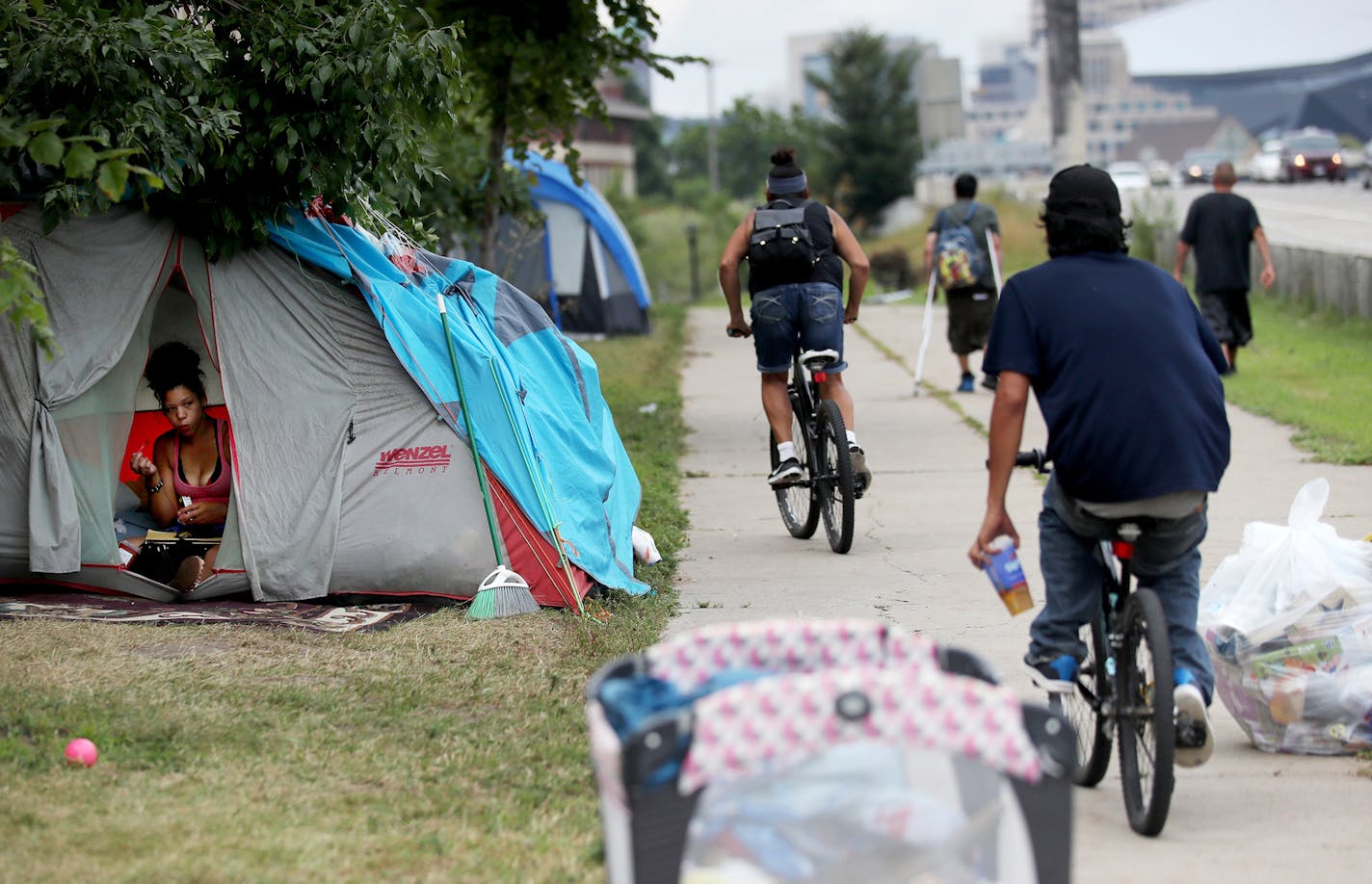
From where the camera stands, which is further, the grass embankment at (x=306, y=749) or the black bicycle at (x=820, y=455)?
the black bicycle at (x=820, y=455)

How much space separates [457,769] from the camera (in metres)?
4.46

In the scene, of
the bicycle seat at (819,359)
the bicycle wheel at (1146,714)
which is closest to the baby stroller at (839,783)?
the bicycle wheel at (1146,714)

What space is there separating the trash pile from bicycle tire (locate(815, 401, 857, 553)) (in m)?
2.69

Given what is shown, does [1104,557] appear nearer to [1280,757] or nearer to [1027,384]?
[1027,384]

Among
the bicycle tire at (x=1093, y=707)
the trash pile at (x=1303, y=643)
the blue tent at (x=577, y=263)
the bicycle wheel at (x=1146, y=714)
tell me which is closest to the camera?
the bicycle wheel at (x=1146, y=714)

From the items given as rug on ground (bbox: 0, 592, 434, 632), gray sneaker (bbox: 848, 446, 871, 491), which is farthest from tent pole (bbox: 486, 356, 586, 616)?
gray sneaker (bbox: 848, 446, 871, 491)

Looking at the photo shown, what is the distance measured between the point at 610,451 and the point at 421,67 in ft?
6.48

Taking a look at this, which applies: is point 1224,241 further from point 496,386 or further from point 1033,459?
point 1033,459

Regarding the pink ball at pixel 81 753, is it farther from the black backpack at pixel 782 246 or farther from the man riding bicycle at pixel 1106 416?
the black backpack at pixel 782 246

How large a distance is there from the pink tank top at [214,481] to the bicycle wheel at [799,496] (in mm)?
2616

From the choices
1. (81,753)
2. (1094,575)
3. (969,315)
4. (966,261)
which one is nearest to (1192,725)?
(1094,575)

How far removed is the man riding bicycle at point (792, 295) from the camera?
7547 millimetres

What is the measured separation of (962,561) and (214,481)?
344 centimetres

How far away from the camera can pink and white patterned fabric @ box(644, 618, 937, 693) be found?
305 cm
